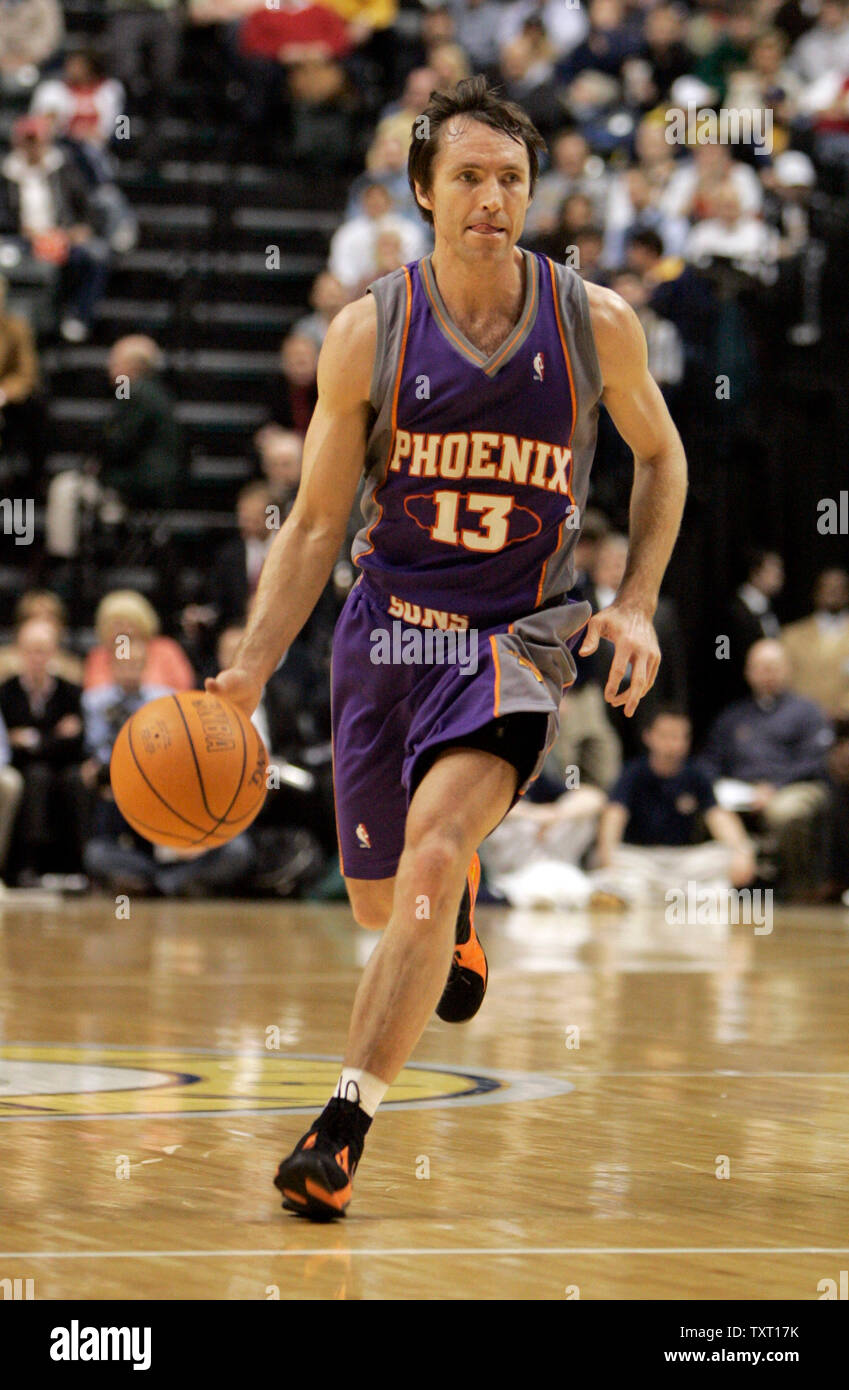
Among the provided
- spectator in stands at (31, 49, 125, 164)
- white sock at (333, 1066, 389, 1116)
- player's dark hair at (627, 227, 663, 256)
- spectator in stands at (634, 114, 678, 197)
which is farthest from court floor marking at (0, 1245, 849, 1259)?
spectator in stands at (31, 49, 125, 164)

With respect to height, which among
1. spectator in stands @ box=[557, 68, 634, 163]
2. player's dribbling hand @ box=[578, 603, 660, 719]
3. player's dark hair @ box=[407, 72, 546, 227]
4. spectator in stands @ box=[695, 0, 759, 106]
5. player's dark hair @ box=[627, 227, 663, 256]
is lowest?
player's dribbling hand @ box=[578, 603, 660, 719]

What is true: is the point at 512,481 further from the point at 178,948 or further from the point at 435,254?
the point at 178,948

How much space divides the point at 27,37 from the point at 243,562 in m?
5.55

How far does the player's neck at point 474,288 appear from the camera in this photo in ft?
13.8

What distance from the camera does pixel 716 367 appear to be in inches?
528

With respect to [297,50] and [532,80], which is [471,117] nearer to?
[532,80]

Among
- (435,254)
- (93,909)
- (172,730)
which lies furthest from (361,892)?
(93,909)

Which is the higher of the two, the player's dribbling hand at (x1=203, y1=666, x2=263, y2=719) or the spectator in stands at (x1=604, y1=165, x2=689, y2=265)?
the spectator in stands at (x1=604, y1=165, x2=689, y2=265)

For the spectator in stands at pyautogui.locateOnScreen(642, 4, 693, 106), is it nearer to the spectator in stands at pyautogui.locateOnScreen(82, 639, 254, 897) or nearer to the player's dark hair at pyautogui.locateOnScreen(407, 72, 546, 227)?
the spectator in stands at pyautogui.locateOnScreen(82, 639, 254, 897)

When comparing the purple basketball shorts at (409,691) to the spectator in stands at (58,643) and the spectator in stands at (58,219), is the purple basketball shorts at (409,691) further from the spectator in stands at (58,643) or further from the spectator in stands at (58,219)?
the spectator in stands at (58,219)

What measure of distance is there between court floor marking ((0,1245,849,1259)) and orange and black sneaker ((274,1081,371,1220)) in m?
0.24

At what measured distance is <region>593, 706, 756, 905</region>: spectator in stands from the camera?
11789 mm

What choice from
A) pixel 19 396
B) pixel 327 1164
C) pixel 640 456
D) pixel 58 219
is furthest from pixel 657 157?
pixel 327 1164

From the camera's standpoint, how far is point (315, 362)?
13641 mm
